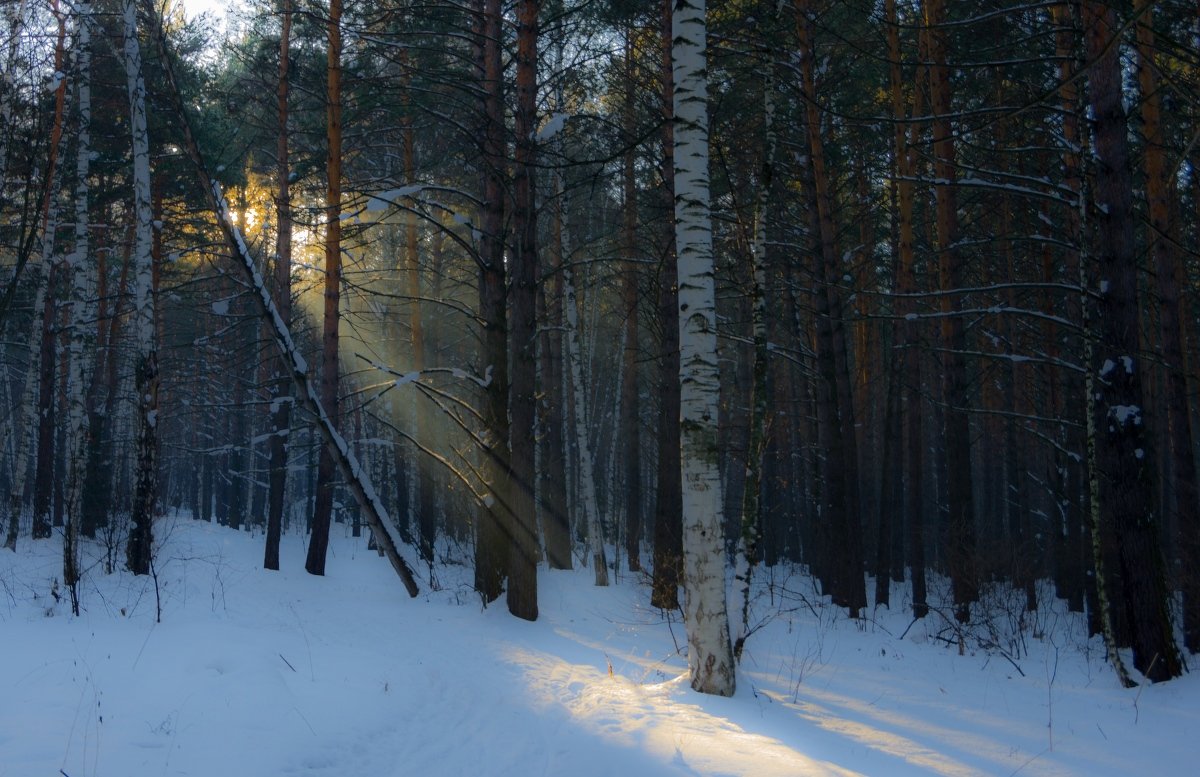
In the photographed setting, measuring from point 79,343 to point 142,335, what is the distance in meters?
3.78

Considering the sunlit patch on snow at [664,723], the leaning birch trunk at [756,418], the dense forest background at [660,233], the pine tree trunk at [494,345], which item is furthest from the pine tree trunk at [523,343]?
the leaning birch trunk at [756,418]

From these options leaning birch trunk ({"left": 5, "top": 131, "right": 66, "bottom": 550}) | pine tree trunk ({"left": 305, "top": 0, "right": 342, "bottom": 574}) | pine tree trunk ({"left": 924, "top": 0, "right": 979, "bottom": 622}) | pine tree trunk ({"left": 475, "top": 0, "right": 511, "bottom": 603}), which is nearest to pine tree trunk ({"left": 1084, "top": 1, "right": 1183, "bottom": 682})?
pine tree trunk ({"left": 924, "top": 0, "right": 979, "bottom": 622})

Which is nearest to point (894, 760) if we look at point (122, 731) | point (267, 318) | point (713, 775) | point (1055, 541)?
point (713, 775)

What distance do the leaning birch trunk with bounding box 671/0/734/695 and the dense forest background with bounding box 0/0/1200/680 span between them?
81mm

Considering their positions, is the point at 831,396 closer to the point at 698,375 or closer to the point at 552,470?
the point at 552,470

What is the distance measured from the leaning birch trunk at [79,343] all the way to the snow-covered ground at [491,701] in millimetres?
596

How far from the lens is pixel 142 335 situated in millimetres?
10352

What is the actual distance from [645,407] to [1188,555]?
1055 inches

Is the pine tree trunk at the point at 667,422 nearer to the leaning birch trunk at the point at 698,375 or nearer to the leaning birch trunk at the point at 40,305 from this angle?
the leaning birch trunk at the point at 698,375

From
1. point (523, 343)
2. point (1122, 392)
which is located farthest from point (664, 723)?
point (523, 343)

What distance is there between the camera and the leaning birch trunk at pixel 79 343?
8.41 m

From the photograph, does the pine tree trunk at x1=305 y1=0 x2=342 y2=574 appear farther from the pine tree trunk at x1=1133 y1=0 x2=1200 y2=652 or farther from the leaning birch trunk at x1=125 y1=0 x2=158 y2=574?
the pine tree trunk at x1=1133 y1=0 x2=1200 y2=652

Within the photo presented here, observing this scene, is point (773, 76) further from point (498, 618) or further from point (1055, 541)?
point (1055, 541)

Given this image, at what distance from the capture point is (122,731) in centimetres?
436
